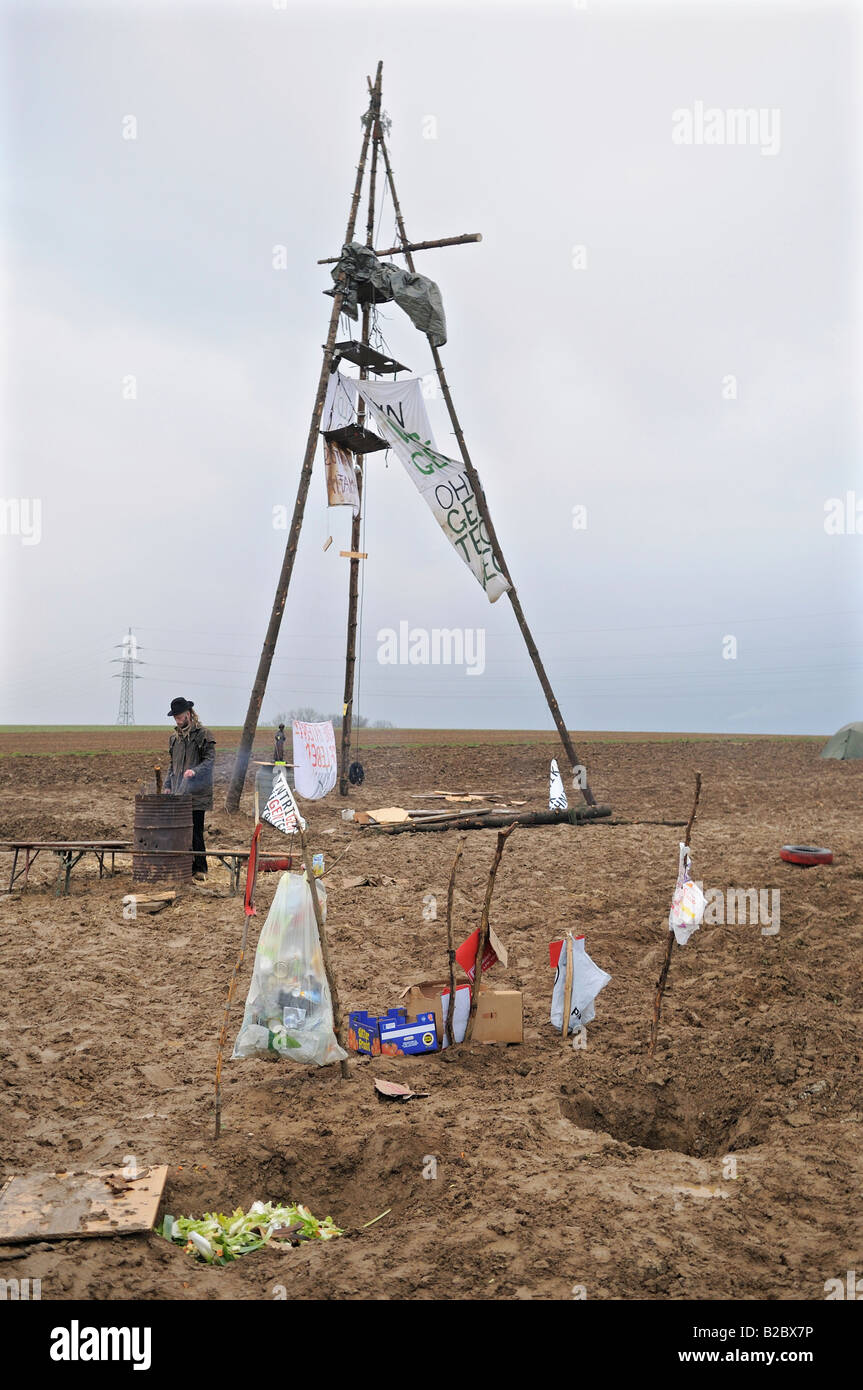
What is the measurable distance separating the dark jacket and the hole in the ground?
Result: 595 cm

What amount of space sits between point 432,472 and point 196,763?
304 inches

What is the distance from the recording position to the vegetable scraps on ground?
333 cm

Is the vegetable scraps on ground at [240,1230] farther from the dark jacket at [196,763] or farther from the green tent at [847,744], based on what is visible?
the green tent at [847,744]

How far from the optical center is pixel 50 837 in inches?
476

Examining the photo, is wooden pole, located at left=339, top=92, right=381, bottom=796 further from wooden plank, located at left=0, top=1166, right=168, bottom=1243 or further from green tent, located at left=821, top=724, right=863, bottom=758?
green tent, located at left=821, top=724, right=863, bottom=758

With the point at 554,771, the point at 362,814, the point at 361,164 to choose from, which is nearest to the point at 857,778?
the point at 554,771

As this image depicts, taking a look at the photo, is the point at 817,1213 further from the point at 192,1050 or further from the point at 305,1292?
the point at 192,1050

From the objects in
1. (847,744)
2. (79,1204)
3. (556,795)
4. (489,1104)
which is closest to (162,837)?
(489,1104)

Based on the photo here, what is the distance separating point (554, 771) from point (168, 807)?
8000mm

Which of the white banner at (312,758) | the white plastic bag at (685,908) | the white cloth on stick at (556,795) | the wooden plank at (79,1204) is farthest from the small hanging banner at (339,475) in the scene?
the wooden plank at (79,1204)

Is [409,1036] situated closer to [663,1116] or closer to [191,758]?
[663,1116]

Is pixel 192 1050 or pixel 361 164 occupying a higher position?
pixel 361 164
